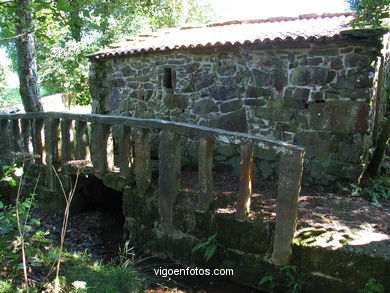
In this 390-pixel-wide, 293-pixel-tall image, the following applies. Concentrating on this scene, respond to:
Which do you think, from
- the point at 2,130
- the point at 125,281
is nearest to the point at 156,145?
the point at 2,130

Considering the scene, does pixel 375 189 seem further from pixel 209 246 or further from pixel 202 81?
pixel 202 81

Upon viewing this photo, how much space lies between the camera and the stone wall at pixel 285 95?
14.9 feet

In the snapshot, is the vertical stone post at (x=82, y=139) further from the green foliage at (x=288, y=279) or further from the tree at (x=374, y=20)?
the tree at (x=374, y=20)

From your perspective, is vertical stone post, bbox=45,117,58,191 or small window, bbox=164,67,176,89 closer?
vertical stone post, bbox=45,117,58,191

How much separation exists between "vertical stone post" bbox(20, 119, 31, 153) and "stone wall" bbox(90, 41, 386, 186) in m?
2.36

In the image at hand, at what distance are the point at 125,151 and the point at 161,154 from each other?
691 millimetres

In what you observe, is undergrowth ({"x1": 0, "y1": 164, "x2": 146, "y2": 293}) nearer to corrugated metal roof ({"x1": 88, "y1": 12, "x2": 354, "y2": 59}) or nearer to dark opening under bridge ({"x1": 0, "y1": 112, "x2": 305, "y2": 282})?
dark opening under bridge ({"x1": 0, "y1": 112, "x2": 305, "y2": 282})

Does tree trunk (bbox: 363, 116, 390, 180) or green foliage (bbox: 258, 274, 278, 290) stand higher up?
tree trunk (bbox: 363, 116, 390, 180)

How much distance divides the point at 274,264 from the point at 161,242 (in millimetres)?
1565

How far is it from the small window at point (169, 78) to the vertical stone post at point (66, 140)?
198 centimetres

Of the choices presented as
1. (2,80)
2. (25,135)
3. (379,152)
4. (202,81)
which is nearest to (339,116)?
(379,152)

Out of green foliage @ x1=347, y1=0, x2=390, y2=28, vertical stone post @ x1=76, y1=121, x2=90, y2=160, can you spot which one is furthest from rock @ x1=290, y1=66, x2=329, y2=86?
vertical stone post @ x1=76, y1=121, x2=90, y2=160

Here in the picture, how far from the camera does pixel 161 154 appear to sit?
4.16 metres

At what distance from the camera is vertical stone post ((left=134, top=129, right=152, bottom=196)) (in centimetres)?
439
